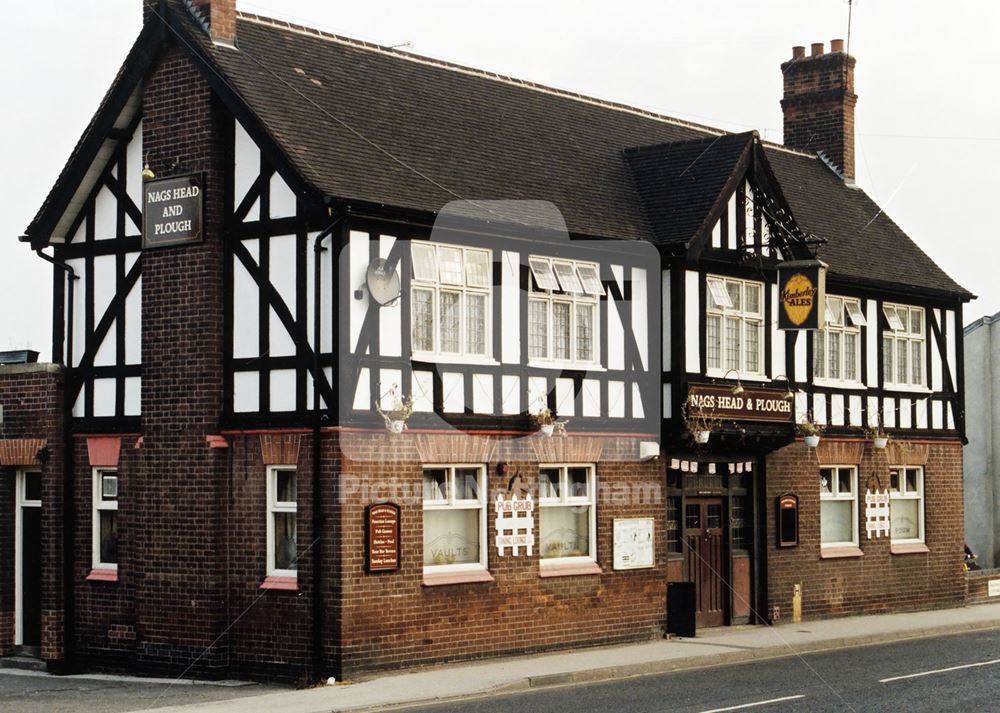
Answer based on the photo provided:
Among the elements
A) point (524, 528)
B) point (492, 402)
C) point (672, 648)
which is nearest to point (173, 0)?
point (492, 402)

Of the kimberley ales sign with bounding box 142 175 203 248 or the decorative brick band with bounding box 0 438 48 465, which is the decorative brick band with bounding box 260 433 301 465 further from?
the decorative brick band with bounding box 0 438 48 465

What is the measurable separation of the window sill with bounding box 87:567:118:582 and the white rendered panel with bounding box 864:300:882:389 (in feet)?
47.3

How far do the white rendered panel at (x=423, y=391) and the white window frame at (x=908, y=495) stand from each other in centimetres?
1221

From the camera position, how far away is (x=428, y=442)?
2080 centimetres

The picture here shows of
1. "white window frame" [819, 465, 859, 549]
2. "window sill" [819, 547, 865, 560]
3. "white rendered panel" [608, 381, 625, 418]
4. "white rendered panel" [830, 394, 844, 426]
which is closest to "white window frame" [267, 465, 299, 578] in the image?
"white rendered panel" [608, 381, 625, 418]

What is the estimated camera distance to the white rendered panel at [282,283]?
20406 millimetres

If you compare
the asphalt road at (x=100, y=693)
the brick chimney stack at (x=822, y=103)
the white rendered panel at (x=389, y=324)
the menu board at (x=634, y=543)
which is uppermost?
the brick chimney stack at (x=822, y=103)

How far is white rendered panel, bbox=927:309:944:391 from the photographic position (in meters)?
30.8

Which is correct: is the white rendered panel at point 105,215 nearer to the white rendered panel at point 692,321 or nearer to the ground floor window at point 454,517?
the ground floor window at point 454,517

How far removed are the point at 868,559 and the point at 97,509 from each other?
46.9ft

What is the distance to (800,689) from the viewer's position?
1841cm

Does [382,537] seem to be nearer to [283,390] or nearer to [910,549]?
[283,390]

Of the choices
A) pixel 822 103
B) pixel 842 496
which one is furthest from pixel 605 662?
pixel 822 103

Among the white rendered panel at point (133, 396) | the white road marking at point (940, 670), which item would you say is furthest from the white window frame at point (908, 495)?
the white rendered panel at point (133, 396)
